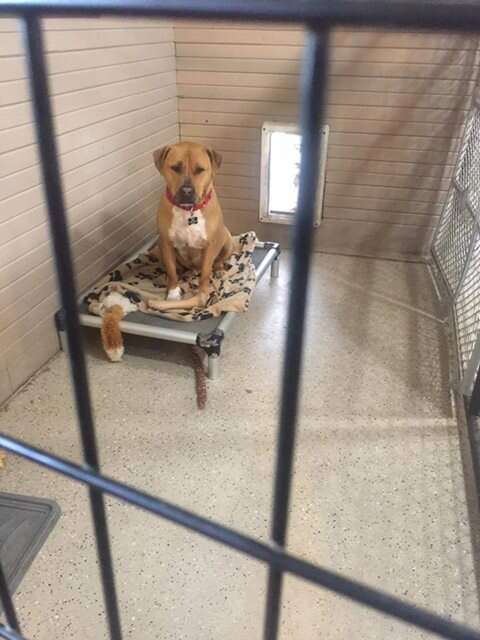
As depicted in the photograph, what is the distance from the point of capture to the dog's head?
2216 millimetres

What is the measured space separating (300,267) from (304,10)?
0.56 feet

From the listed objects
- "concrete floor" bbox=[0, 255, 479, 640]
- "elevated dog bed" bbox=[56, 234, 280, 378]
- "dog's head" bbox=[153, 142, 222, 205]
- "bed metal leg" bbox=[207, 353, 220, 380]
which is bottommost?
"concrete floor" bbox=[0, 255, 479, 640]

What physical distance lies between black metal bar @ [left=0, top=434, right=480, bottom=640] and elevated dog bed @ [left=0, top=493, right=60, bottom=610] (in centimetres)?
104

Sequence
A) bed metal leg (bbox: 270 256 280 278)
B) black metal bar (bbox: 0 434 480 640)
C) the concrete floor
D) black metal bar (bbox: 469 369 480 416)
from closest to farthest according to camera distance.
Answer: black metal bar (bbox: 0 434 480 640)
the concrete floor
black metal bar (bbox: 469 369 480 416)
bed metal leg (bbox: 270 256 280 278)

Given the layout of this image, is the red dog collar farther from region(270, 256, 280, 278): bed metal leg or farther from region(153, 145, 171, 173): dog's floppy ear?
region(270, 256, 280, 278): bed metal leg

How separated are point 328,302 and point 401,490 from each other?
1275 millimetres

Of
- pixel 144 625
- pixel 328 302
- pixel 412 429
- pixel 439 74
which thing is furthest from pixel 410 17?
pixel 439 74

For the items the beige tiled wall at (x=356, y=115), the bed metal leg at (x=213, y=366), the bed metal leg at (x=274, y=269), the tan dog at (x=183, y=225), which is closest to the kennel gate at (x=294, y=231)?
the bed metal leg at (x=213, y=366)

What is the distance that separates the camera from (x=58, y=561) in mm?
1418

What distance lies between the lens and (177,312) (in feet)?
7.36

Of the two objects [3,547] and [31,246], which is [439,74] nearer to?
[31,246]

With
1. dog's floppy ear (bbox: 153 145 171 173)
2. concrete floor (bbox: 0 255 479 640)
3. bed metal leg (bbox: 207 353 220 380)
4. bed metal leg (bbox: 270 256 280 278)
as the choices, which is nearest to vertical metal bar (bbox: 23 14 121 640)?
concrete floor (bbox: 0 255 479 640)

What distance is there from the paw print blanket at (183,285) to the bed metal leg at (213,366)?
0.20 meters

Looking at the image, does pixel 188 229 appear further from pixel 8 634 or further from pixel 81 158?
pixel 8 634
